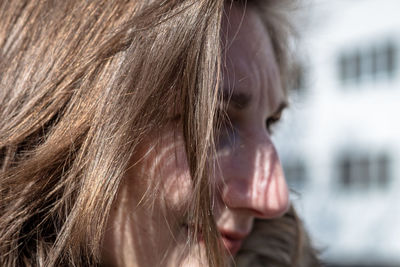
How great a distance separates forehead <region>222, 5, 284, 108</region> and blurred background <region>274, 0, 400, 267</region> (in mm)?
11282

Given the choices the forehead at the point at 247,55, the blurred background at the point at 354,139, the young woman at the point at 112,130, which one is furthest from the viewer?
the blurred background at the point at 354,139

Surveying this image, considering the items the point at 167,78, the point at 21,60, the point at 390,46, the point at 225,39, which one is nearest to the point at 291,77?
the point at 225,39

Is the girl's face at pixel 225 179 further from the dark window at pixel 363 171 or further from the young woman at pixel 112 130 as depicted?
the dark window at pixel 363 171

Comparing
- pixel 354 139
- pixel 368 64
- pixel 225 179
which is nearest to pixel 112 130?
pixel 225 179

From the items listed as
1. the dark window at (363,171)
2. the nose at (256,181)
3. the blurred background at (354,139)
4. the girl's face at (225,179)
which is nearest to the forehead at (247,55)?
the girl's face at (225,179)

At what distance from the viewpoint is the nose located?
110cm

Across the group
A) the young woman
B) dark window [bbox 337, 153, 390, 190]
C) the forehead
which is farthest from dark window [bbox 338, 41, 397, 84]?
the young woman

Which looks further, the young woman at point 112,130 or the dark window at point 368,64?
the dark window at point 368,64

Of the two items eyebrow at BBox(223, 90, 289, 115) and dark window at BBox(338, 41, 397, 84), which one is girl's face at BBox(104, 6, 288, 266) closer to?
eyebrow at BBox(223, 90, 289, 115)

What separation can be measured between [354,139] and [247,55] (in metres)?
12.5

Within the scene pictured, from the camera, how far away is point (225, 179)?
1096mm

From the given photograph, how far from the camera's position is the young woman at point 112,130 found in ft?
3.18

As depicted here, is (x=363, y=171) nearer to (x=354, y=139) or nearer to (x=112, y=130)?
(x=354, y=139)

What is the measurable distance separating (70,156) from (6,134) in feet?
0.37
